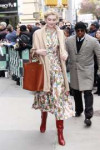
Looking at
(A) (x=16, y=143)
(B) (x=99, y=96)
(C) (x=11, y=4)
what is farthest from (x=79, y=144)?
(C) (x=11, y=4)

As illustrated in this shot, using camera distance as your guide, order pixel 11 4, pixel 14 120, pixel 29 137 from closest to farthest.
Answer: pixel 29 137 < pixel 14 120 < pixel 11 4

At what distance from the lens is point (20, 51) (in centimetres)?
1097

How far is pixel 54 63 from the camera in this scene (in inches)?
229

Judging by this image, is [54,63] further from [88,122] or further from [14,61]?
[14,61]

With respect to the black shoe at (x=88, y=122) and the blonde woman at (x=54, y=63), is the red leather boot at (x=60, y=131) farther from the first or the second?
the black shoe at (x=88, y=122)

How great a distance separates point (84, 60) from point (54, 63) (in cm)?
96

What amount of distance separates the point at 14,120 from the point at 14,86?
411 centimetres

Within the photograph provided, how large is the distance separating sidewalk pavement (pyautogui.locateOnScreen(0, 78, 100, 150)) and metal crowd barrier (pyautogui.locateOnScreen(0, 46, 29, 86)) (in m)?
2.48

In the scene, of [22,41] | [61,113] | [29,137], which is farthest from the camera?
[22,41]

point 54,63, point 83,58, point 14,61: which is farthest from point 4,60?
point 54,63

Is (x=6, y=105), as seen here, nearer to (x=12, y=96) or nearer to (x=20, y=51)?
(x=12, y=96)

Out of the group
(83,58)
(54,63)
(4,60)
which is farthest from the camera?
(4,60)

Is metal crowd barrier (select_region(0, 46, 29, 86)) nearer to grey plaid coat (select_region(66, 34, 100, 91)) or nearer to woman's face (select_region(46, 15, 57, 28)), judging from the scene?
grey plaid coat (select_region(66, 34, 100, 91))

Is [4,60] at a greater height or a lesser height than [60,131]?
lesser
